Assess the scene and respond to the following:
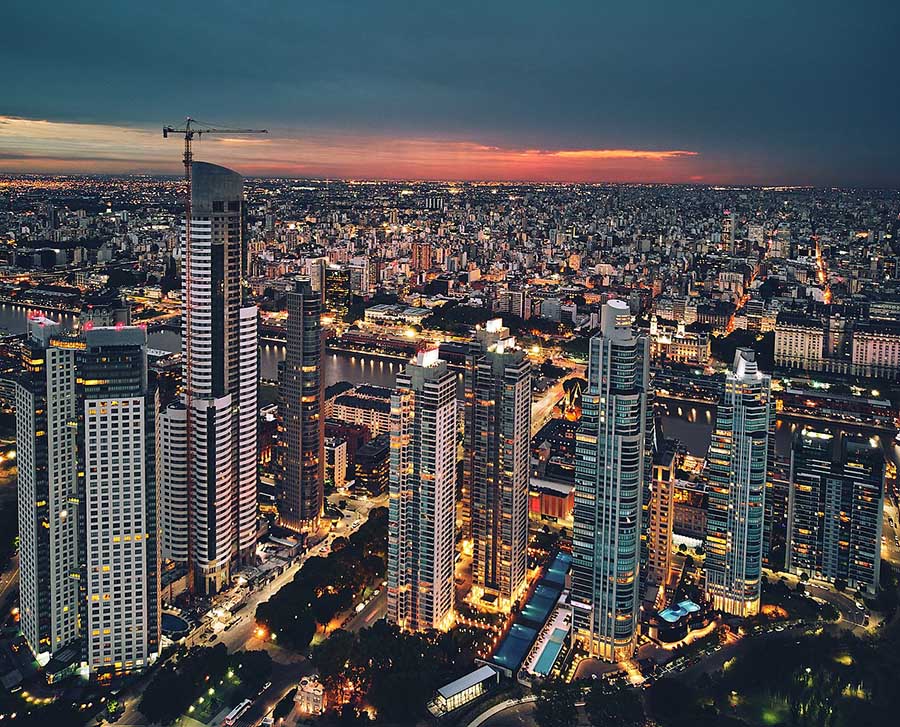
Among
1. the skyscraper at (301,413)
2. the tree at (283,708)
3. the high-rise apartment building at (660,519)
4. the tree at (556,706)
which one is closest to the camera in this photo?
the tree at (556,706)

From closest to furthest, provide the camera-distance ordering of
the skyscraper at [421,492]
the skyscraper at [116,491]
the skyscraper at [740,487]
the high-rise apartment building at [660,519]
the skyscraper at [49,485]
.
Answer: the skyscraper at [116,491] → the skyscraper at [49,485] → the skyscraper at [421,492] → the skyscraper at [740,487] → the high-rise apartment building at [660,519]

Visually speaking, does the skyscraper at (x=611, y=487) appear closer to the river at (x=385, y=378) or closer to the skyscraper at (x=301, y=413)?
the skyscraper at (x=301, y=413)

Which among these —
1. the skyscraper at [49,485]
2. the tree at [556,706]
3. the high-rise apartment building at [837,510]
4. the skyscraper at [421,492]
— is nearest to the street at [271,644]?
the skyscraper at [421,492]

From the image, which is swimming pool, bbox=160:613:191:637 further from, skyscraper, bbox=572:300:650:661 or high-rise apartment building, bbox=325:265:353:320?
high-rise apartment building, bbox=325:265:353:320

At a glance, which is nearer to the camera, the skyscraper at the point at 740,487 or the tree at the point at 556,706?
the tree at the point at 556,706

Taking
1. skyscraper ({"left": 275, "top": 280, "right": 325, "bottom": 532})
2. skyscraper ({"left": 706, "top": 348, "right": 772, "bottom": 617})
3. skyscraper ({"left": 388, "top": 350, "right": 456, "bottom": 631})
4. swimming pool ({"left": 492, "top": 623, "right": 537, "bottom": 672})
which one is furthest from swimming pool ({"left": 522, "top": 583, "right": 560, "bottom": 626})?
skyscraper ({"left": 275, "top": 280, "right": 325, "bottom": 532})

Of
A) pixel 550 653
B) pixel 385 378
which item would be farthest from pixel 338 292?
pixel 550 653
